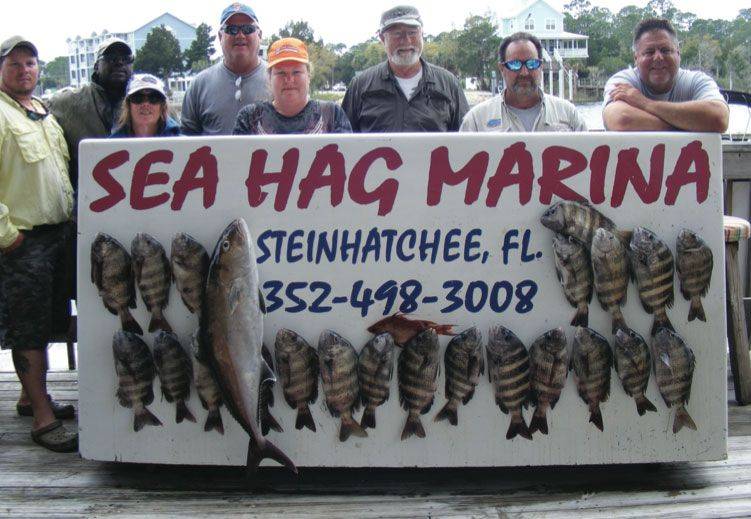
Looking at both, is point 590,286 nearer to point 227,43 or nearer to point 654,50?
point 654,50

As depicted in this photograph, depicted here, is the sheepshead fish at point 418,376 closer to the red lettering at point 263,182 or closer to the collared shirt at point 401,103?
the red lettering at point 263,182

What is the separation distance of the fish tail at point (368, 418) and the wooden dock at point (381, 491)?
0.29m

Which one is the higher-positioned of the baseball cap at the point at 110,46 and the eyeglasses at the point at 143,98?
the baseball cap at the point at 110,46

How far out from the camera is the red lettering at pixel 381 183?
10.5 ft

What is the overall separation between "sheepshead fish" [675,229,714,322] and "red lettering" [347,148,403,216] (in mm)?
1125

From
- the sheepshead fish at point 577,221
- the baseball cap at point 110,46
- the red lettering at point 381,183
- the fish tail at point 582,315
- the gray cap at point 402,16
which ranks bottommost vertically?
the fish tail at point 582,315

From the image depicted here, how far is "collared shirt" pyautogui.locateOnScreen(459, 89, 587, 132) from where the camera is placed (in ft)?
13.7

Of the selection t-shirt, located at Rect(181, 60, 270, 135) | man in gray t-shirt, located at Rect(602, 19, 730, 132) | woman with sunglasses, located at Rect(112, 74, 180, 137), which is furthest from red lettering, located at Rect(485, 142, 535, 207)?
t-shirt, located at Rect(181, 60, 270, 135)

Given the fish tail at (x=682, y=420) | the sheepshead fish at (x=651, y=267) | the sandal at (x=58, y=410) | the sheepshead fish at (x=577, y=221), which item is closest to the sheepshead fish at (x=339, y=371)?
the sheepshead fish at (x=577, y=221)

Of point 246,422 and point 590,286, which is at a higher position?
point 590,286

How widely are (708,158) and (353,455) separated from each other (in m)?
1.83

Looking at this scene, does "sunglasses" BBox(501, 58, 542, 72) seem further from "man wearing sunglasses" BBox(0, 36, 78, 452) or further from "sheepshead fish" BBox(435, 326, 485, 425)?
"man wearing sunglasses" BBox(0, 36, 78, 452)

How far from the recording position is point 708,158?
10.4 ft

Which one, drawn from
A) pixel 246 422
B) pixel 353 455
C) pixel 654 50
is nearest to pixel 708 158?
pixel 654 50
